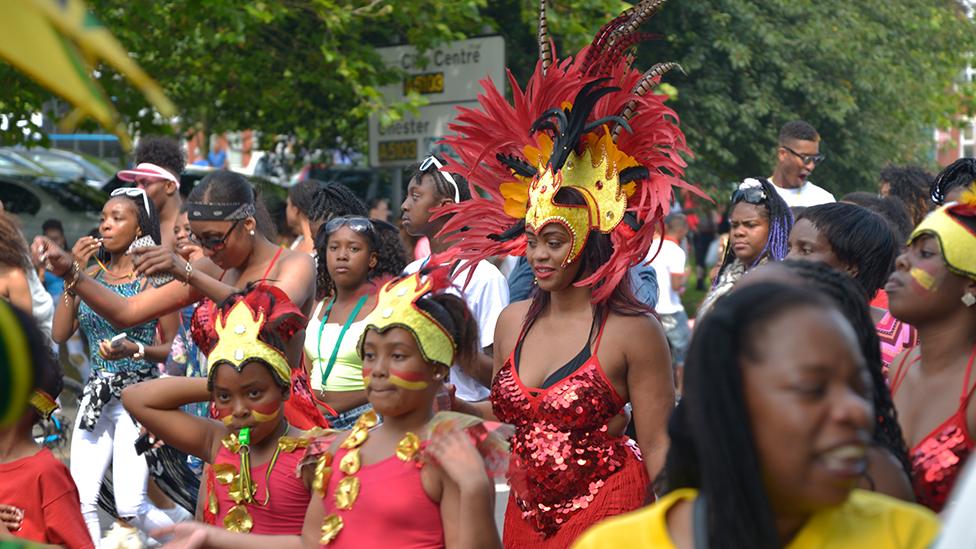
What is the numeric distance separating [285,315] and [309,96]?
10.8 metres

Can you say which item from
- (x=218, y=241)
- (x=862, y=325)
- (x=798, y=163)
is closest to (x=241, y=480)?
(x=218, y=241)

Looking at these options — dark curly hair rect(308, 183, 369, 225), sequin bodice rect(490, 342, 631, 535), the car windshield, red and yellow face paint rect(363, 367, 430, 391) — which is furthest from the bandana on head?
the car windshield

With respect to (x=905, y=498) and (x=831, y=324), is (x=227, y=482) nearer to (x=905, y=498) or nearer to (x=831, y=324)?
(x=905, y=498)

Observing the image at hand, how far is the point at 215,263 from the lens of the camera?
21.3ft

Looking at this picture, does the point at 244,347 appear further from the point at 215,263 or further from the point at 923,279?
the point at 923,279

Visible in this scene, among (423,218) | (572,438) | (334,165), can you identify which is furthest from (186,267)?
(334,165)

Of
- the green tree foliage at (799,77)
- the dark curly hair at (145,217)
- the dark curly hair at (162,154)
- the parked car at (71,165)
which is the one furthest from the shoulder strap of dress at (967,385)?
the parked car at (71,165)

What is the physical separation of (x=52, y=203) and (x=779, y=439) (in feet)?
50.7

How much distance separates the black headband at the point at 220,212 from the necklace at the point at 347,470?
2.39 meters

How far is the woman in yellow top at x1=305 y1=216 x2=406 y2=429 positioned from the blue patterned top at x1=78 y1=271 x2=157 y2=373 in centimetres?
98

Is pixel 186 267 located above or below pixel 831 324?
below

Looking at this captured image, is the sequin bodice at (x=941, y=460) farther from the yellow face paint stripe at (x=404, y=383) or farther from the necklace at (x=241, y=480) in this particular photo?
the necklace at (x=241, y=480)

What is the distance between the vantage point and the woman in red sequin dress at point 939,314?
3.56m

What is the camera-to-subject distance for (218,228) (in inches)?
241
